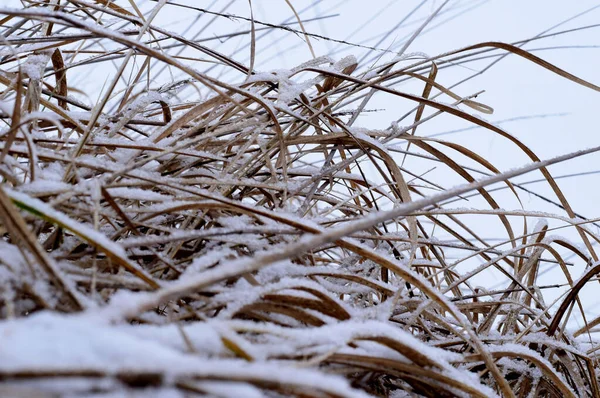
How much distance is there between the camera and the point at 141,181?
1.52 feet

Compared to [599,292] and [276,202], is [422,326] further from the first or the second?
[599,292]

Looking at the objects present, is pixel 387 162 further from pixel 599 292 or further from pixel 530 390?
pixel 599 292

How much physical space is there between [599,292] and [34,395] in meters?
2.13

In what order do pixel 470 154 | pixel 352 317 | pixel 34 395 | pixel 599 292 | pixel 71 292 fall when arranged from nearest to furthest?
pixel 34 395, pixel 71 292, pixel 352 317, pixel 470 154, pixel 599 292

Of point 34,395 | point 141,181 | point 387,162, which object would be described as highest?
point 387,162

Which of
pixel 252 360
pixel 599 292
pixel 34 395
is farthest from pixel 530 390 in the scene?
pixel 599 292

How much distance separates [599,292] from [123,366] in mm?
2112

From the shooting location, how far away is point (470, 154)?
2.25 ft

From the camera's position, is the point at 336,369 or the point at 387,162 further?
the point at 387,162

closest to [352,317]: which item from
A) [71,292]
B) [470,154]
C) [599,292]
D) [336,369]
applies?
[336,369]

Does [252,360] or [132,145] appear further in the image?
[132,145]

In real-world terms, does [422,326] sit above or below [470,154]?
below

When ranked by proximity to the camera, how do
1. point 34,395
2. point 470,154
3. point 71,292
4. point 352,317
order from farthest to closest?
point 470,154 → point 352,317 → point 71,292 → point 34,395

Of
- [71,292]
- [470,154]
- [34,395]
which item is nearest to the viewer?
[34,395]
